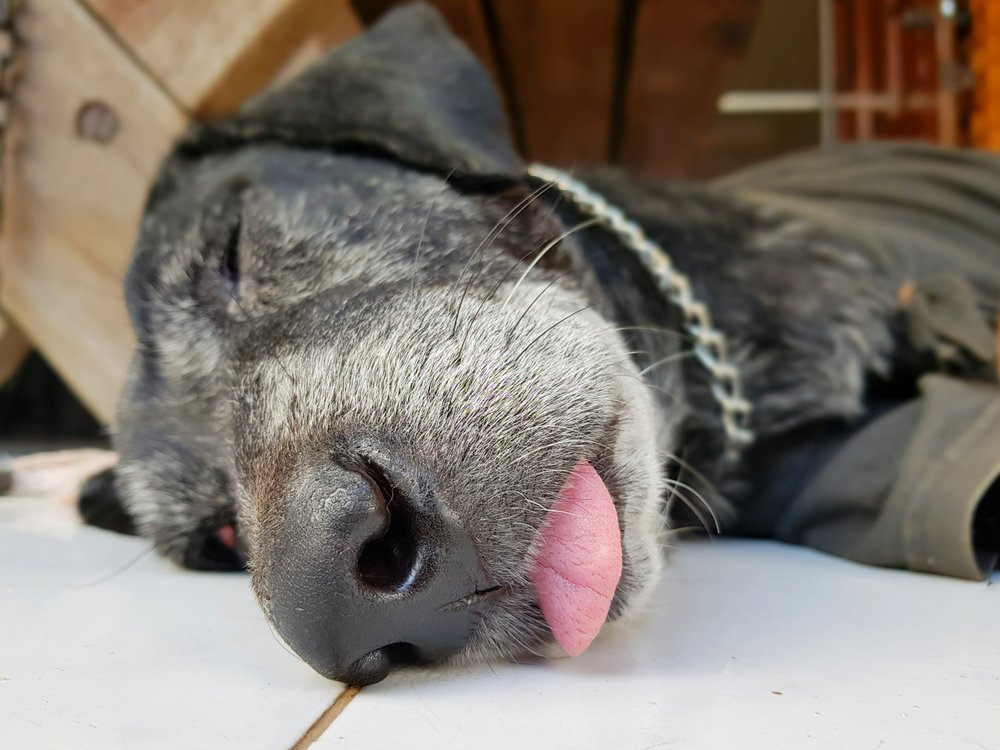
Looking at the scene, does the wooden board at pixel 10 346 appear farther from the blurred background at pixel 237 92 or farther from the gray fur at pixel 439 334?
the gray fur at pixel 439 334

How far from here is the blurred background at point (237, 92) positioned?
2.12 metres

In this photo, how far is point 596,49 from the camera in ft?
10.1

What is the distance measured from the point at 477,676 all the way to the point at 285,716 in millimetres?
185

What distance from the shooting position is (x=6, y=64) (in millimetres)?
2082

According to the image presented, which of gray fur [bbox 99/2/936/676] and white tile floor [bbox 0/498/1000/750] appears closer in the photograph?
white tile floor [bbox 0/498/1000/750]

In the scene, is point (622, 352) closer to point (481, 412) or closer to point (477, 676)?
point (481, 412)

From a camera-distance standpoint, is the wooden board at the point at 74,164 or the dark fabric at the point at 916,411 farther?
the wooden board at the point at 74,164

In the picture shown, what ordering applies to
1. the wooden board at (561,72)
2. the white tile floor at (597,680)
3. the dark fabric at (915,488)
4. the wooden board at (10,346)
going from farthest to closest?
the wooden board at (561,72), the wooden board at (10,346), the dark fabric at (915,488), the white tile floor at (597,680)

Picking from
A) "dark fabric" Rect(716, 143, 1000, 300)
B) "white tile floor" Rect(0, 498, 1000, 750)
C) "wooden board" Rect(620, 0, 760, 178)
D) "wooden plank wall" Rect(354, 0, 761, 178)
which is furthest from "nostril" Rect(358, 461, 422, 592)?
"wooden board" Rect(620, 0, 760, 178)

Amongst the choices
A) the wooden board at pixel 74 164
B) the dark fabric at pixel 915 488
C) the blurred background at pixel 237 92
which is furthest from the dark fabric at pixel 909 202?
the wooden board at pixel 74 164

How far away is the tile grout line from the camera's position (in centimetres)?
70

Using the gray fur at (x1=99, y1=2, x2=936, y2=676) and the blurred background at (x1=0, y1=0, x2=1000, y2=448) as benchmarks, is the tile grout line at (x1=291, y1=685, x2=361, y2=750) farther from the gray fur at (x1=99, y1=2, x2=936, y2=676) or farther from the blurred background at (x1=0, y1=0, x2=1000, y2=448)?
the blurred background at (x1=0, y1=0, x2=1000, y2=448)

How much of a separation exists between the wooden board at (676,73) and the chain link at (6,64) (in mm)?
1746

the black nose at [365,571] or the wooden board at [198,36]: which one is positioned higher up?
the wooden board at [198,36]
